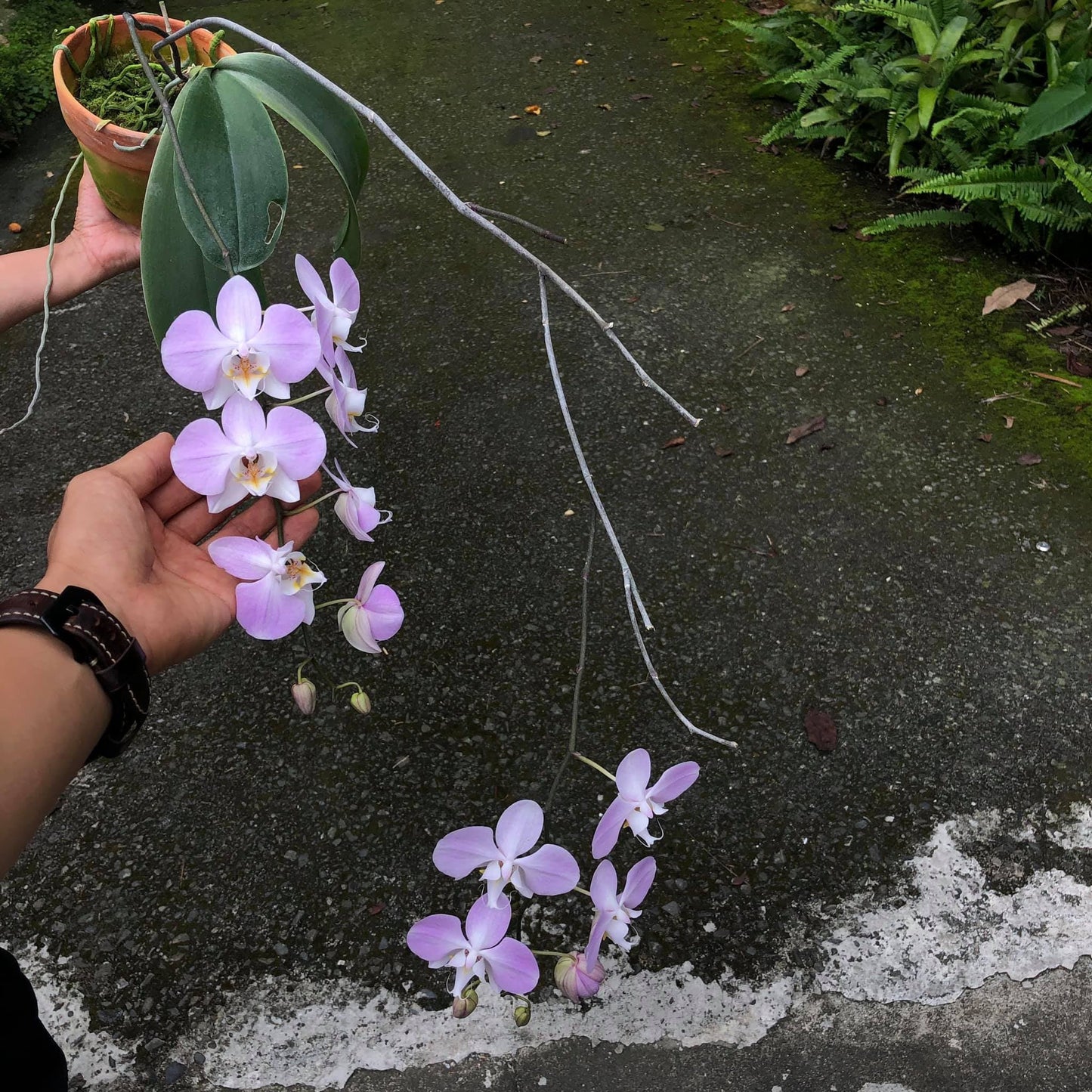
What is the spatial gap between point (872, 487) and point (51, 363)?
6.25 feet

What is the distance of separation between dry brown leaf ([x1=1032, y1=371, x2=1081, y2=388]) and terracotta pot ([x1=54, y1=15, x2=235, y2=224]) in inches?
69.9

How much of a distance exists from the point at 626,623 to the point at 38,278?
1074 mm

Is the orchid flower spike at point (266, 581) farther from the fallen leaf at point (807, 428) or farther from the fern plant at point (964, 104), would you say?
the fern plant at point (964, 104)

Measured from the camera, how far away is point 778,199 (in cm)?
265

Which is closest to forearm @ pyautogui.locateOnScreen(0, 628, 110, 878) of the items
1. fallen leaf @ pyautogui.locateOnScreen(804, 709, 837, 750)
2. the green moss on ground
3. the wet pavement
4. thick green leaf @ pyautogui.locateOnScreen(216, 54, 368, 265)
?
thick green leaf @ pyautogui.locateOnScreen(216, 54, 368, 265)

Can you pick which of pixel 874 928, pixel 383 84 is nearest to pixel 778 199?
pixel 383 84

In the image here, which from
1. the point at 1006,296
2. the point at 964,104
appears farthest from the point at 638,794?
the point at 964,104

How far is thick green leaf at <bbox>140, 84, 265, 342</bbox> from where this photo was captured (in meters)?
0.75

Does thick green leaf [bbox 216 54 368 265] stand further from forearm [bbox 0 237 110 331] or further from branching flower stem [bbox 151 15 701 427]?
forearm [bbox 0 237 110 331]

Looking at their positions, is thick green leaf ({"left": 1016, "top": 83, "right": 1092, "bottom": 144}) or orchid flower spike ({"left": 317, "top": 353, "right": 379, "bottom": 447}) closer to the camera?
orchid flower spike ({"left": 317, "top": 353, "right": 379, "bottom": 447})

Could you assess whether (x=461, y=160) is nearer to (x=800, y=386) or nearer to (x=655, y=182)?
(x=655, y=182)

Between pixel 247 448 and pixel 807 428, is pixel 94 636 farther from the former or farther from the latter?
pixel 807 428

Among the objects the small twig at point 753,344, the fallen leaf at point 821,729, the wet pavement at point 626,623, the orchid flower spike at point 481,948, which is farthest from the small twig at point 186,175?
the small twig at point 753,344

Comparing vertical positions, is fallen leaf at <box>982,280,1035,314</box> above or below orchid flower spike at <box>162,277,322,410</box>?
below
